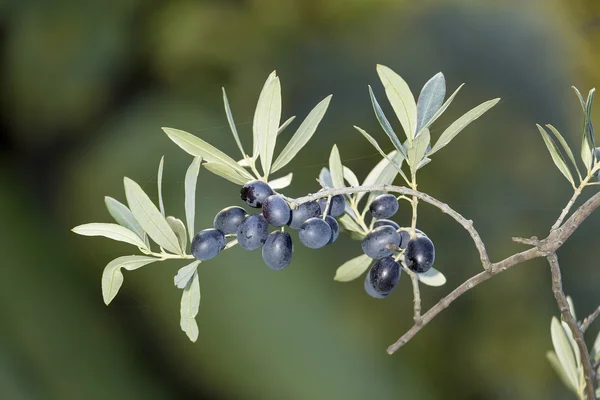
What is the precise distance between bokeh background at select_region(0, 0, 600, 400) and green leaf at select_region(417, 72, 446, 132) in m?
0.92

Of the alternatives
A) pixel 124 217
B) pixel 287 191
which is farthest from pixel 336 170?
pixel 287 191

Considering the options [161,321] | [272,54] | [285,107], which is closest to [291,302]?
[161,321]

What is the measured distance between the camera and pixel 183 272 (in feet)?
1.05

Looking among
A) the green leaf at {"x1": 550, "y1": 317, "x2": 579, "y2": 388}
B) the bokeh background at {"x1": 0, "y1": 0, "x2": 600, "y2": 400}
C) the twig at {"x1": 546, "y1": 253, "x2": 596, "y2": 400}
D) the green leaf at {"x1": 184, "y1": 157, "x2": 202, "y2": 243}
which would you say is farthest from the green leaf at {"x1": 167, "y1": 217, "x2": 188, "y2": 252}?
the bokeh background at {"x1": 0, "y1": 0, "x2": 600, "y2": 400}

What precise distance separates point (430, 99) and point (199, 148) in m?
0.14

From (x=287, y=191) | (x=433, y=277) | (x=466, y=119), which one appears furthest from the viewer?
(x=287, y=191)

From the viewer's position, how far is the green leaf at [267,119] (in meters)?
0.31

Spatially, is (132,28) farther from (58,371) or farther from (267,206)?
(267,206)

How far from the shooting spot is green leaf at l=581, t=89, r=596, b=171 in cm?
30

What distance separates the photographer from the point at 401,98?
12.0 inches

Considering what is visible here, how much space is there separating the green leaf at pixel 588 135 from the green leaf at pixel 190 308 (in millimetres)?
251

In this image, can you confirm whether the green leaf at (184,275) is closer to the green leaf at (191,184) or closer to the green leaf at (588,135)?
the green leaf at (191,184)

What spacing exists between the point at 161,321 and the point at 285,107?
2.03ft

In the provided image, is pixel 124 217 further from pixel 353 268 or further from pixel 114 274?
pixel 353 268
